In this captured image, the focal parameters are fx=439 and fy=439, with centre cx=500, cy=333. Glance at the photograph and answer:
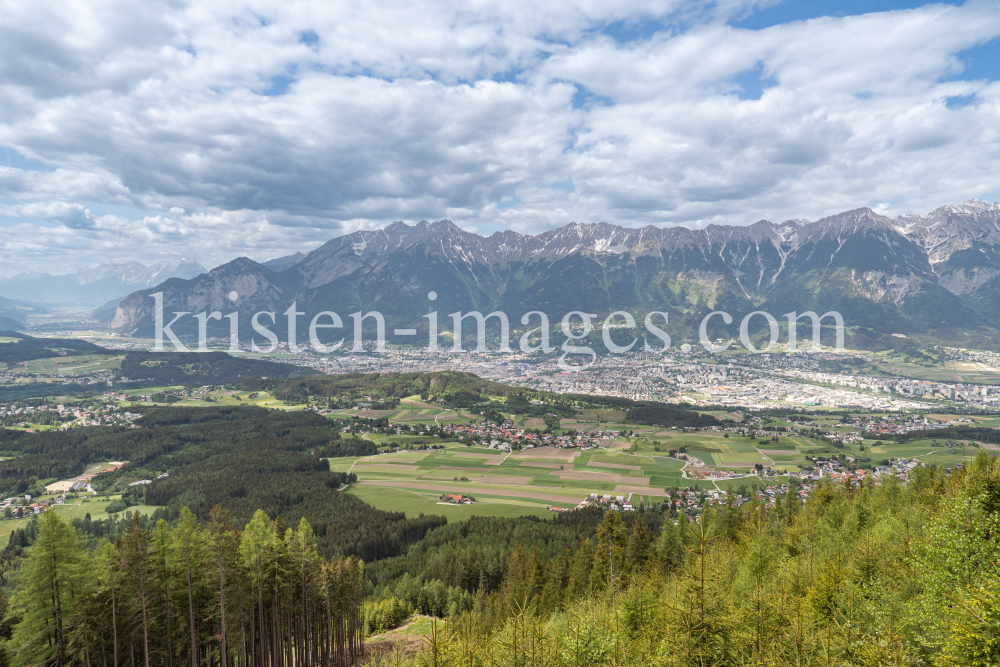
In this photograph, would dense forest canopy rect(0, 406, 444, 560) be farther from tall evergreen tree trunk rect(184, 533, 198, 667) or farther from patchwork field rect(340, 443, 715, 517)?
tall evergreen tree trunk rect(184, 533, 198, 667)

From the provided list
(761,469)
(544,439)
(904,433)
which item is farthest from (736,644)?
(904,433)

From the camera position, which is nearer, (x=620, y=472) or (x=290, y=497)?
(x=290, y=497)

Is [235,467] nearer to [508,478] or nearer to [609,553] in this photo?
[508,478]

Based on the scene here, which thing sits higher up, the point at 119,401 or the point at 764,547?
the point at 764,547

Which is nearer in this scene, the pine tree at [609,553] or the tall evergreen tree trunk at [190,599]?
the tall evergreen tree trunk at [190,599]

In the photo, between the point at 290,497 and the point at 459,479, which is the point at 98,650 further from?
the point at 459,479

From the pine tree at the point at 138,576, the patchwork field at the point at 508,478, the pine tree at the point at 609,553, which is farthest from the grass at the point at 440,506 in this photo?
the pine tree at the point at 138,576

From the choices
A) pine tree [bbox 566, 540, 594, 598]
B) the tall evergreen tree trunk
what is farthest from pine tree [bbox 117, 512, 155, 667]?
pine tree [bbox 566, 540, 594, 598]

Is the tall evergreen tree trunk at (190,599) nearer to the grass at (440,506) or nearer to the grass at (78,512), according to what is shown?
the grass at (440,506)
